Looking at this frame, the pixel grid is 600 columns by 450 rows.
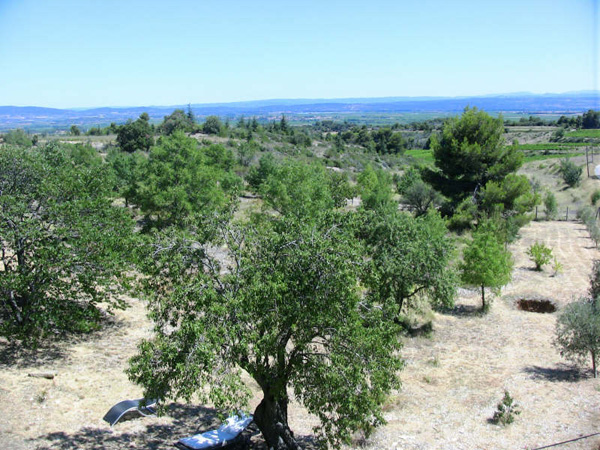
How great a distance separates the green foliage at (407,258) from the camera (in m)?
16.6

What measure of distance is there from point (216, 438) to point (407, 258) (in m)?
9.21

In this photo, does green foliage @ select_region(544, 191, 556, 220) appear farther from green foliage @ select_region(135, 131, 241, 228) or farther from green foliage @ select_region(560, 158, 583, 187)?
green foliage @ select_region(135, 131, 241, 228)

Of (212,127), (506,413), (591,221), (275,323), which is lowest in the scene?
(506,413)

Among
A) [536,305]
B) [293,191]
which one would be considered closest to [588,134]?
[536,305]

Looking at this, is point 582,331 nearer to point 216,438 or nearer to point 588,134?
point 216,438

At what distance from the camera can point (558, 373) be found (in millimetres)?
14609

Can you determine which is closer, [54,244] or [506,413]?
[506,413]

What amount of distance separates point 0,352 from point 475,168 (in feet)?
98.7

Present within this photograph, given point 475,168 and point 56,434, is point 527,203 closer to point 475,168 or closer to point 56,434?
point 475,168

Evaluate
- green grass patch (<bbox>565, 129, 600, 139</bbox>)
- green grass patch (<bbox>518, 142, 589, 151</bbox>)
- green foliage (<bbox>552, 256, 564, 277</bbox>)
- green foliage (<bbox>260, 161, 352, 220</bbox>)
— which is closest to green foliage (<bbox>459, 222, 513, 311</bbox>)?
green foliage (<bbox>552, 256, 564, 277</bbox>)

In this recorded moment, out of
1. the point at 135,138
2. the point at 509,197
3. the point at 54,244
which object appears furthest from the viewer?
the point at 135,138

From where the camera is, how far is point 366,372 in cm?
902

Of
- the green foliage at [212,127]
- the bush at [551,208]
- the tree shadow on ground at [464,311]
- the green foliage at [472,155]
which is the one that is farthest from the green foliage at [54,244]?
the green foliage at [212,127]

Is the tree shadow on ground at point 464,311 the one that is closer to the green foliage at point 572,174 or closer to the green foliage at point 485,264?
the green foliage at point 485,264
